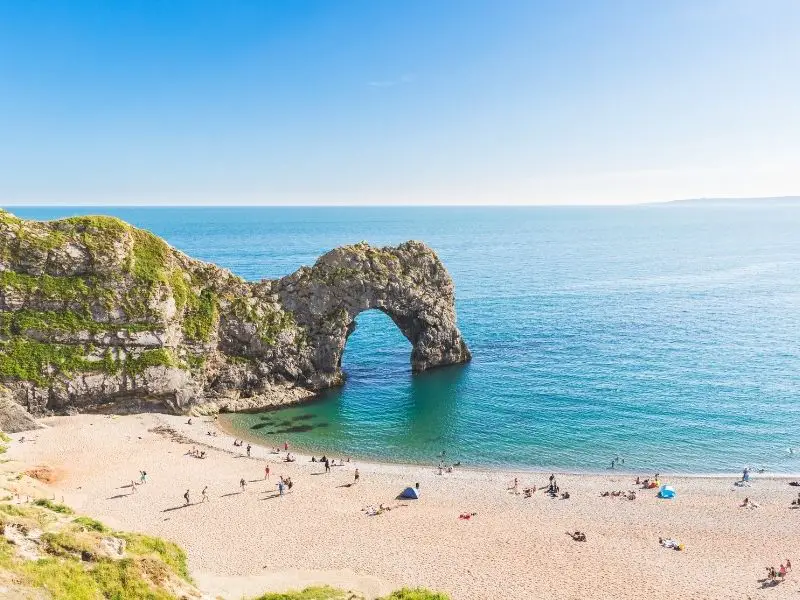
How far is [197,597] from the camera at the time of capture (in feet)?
64.3

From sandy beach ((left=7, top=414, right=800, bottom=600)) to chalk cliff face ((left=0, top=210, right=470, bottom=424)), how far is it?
5.80 metres

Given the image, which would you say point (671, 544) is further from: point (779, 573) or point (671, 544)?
point (779, 573)

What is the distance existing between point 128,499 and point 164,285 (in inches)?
992

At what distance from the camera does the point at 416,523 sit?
127 feet

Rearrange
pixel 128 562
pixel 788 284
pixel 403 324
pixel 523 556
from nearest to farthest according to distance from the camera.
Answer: pixel 128 562, pixel 523 556, pixel 403 324, pixel 788 284

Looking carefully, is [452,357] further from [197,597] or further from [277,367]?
[197,597]

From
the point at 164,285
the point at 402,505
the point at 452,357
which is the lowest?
the point at 402,505

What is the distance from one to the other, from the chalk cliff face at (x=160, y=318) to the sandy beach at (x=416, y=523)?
5795 mm

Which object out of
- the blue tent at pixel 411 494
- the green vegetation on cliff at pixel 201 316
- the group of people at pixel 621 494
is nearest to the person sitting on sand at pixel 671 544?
the group of people at pixel 621 494

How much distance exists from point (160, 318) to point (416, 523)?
117 ft

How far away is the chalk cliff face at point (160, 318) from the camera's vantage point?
53.9m

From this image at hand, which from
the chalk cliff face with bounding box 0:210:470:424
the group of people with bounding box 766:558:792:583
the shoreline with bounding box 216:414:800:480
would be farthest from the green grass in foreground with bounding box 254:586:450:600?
the chalk cliff face with bounding box 0:210:470:424

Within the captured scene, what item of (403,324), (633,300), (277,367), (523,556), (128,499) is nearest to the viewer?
(523,556)

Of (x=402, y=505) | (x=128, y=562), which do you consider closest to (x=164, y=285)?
(x=402, y=505)
